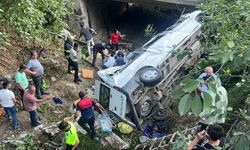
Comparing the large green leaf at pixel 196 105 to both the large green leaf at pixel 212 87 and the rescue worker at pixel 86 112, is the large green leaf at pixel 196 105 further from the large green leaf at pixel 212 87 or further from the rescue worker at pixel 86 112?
the rescue worker at pixel 86 112

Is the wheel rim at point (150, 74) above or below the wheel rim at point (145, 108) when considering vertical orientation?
above

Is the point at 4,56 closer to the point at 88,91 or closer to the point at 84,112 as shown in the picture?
the point at 88,91

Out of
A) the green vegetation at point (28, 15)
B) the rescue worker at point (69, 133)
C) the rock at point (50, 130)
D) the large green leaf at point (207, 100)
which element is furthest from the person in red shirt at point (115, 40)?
the large green leaf at point (207, 100)

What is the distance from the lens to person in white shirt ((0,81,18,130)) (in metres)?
7.62

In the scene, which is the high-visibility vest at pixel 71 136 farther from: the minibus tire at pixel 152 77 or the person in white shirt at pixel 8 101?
the minibus tire at pixel 152 77

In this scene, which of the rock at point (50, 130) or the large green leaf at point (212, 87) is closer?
the large green leaf at point (212, 87)

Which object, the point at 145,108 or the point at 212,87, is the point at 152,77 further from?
the point at 212,87

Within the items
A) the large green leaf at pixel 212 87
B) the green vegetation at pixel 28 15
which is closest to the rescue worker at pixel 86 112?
the green vegetation at pixel 28 15

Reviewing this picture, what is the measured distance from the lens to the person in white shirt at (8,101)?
300 inches

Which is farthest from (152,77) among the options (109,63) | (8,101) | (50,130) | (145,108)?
(8,101)

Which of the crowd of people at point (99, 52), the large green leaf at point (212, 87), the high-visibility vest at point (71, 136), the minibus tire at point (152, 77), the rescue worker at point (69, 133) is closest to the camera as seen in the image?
the large green leaf at point (212, 87)

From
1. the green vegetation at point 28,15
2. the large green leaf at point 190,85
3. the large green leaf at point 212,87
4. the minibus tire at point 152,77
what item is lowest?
the minibus tire at point 152,77

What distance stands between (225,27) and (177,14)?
42.8ft

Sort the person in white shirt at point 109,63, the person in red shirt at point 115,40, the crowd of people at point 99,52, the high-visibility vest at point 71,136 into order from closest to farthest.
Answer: the high-visibility vest at point 71,136 < the crowd of people at point 99,52 < the person in white shirt at point 109,63 < the person in red shirt at point 115,40
